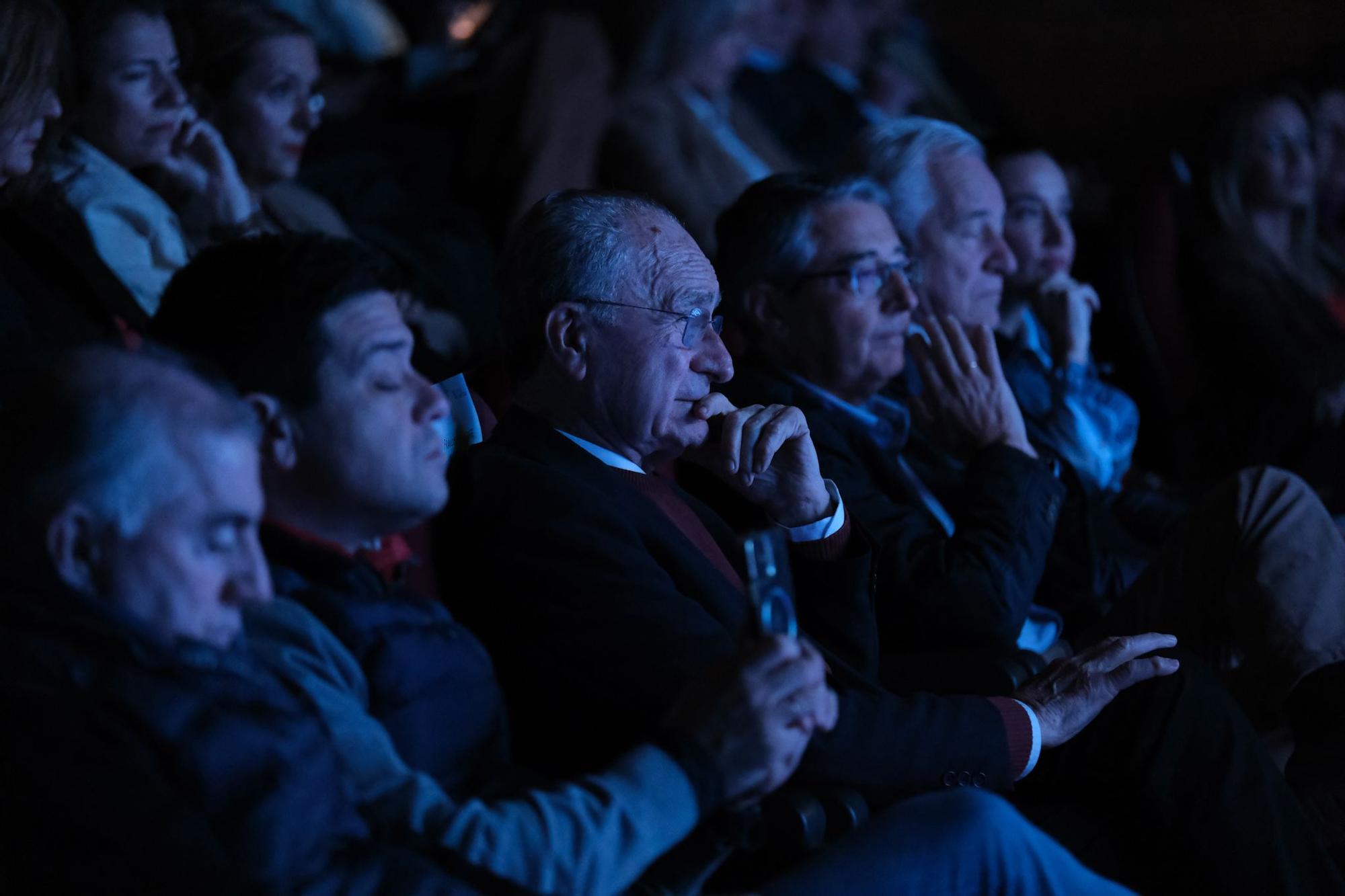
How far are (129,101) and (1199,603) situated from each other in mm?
2010

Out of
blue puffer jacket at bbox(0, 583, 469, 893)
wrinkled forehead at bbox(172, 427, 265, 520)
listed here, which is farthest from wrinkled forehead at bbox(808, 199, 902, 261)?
blue puffer jacket at bbox(0, 583, 469, 893)

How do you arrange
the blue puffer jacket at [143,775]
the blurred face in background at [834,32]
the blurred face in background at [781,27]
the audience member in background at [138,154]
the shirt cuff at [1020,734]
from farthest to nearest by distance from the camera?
the blurred face in background at [834,32], the blurred face in background at [781,27], the audience member in background at [138,154], the shirt cuff at [1020,734], the blue puffer jacket at [143,775]

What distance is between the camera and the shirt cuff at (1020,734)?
1.63 m

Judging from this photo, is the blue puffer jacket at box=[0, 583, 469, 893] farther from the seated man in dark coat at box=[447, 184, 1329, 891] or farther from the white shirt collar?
the white shirt collar

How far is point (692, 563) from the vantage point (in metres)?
1.65

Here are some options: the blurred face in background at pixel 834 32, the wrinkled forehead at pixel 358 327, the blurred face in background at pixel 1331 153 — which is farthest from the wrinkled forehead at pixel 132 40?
the blurred face in background at pixel 1331 153

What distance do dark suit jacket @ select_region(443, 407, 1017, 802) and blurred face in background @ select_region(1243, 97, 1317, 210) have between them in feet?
10.1

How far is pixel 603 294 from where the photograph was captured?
70.0 inches

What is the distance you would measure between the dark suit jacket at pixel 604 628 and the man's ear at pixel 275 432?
325 millimetres

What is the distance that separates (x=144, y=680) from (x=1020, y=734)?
39.5 inches

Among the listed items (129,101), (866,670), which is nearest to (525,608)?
A: (866,670)

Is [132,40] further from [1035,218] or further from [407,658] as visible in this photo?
[1035,218]

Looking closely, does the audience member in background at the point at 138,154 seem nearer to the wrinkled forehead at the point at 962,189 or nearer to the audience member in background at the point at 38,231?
the audience member in background at the point at 38,231

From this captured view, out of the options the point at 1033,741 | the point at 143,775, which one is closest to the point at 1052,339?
the point at 1033,741
